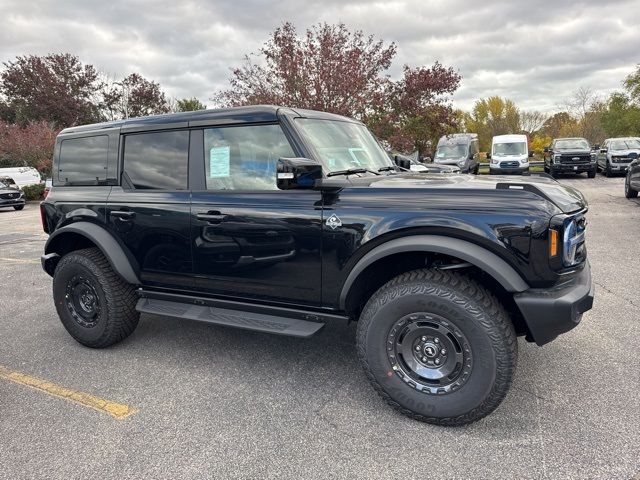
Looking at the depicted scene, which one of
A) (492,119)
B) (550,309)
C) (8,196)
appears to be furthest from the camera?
(492,119)

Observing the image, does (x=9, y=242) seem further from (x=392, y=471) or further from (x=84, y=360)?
(x=392, y=471)

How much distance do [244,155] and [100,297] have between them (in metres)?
1.74

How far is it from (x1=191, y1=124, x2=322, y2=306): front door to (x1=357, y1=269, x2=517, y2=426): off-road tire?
1.56 feet

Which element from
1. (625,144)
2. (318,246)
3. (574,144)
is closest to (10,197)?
(318,246)

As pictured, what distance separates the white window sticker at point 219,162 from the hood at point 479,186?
2.83 feet

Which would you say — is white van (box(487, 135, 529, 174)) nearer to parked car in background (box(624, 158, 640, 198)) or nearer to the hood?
parked car in background (box(624, 158, 640, 198))

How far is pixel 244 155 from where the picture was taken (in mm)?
3172

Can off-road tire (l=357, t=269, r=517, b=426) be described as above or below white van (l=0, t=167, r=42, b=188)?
below

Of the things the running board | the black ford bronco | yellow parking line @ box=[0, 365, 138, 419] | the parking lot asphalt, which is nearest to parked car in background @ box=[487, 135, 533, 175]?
the parking lot asphalt

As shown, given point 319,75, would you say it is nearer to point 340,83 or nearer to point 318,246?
point 340,83

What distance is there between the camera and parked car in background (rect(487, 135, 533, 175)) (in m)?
20.8

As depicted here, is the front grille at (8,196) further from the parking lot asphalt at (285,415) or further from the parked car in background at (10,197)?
the parking lot asphalt at (285,415)

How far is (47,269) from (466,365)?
145 inches

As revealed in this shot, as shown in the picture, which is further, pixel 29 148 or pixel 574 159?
pixel 29 148
